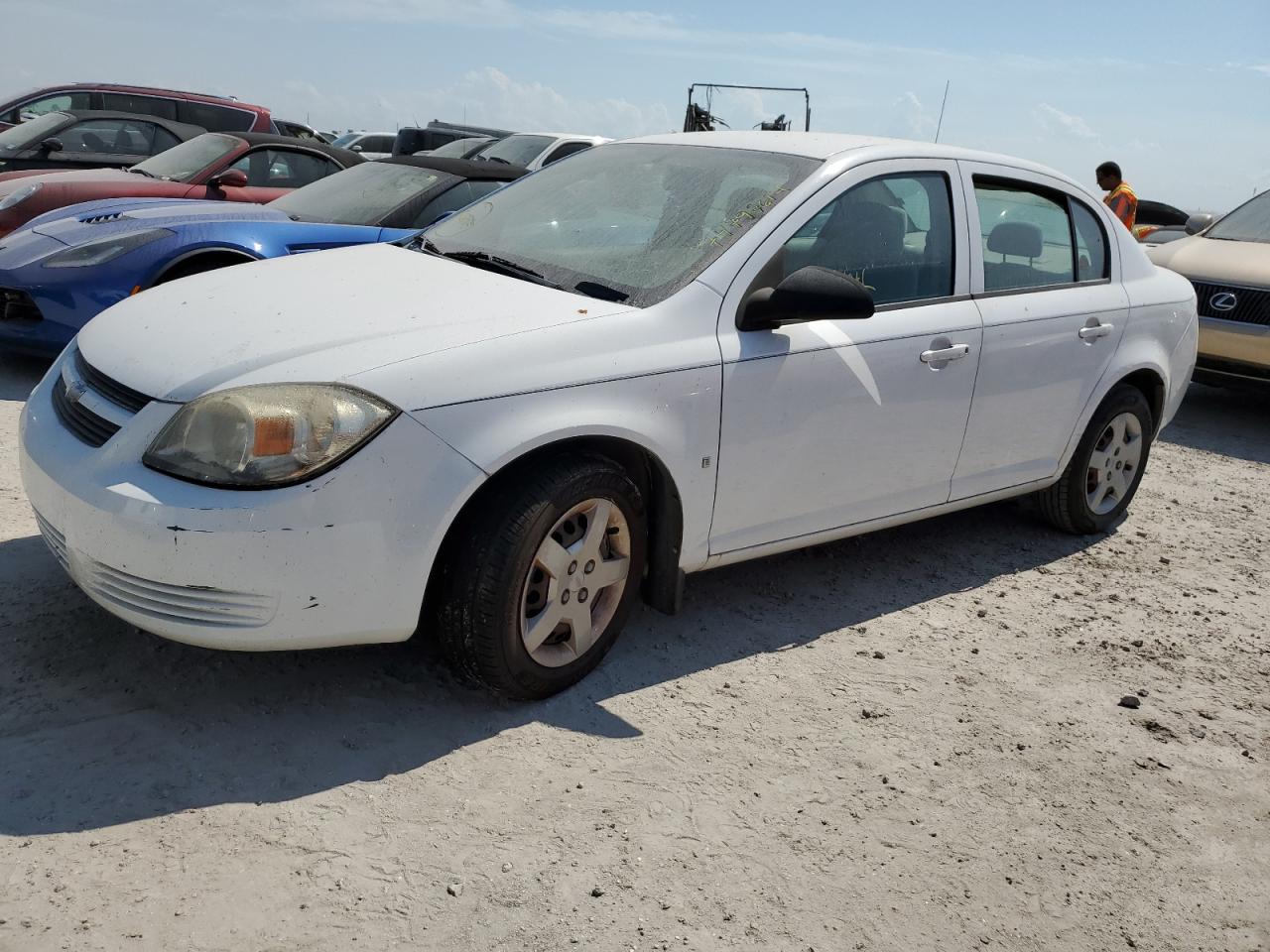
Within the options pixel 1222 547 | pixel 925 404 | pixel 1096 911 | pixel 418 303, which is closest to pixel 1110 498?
pixel 1222 547

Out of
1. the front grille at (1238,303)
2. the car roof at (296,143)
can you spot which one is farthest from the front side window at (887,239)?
the car roof at (296,143)

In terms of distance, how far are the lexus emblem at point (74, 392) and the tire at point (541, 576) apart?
3.70ft

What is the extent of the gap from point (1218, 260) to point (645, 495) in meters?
6.45

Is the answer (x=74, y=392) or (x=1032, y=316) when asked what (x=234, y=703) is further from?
(x=1032, y=316)

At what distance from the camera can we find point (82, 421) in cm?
321

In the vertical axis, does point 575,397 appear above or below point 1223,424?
above

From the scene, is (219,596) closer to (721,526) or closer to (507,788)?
(507,788)

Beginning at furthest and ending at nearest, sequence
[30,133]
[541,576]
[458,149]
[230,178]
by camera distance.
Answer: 1. [458,149]
2. [30,133]
3. [230,178]
4. [541,576]

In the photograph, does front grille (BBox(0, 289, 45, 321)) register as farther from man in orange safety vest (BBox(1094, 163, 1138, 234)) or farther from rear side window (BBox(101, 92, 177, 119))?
man in orange safety vest (BBox(1094, 163, 1138, 234))

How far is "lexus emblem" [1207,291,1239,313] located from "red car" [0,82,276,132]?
9096mm

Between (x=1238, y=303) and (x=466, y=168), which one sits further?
(x=1238, y=303)

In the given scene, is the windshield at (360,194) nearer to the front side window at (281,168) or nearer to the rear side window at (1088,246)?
the front side window at (281,168)

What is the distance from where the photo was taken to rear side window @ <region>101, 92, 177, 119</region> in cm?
1193

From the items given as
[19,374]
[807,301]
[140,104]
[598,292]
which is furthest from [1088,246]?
[140,104]
